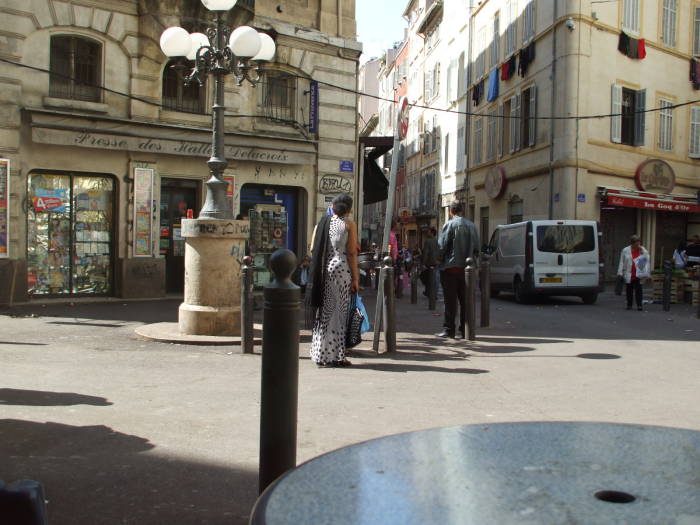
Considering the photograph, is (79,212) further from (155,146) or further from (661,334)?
(661,334)

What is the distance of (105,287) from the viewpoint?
14.3m

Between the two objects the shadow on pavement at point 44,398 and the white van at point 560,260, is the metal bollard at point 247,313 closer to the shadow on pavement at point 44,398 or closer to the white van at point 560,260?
the shadow on pavement at point 44,398

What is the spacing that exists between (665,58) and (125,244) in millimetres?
18698

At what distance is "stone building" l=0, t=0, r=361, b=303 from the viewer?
1299cm

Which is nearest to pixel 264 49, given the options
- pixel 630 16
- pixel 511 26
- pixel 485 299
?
pixel 485 299

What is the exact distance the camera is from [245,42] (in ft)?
31.0

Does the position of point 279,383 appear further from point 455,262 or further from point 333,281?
point 455,262

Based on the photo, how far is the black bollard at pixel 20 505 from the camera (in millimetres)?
1147

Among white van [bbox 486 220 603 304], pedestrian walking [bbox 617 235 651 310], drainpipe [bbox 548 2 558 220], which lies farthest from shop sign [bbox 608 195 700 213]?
pedestrian walking [bbox 617 235 651 310]

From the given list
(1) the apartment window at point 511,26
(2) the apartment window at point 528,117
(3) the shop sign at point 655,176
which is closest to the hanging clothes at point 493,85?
(1) the apartment window at point 511,26

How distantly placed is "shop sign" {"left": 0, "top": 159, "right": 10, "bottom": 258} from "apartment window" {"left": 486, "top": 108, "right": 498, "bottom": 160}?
19107mm

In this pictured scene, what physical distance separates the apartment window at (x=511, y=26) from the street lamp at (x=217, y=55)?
17.9 m

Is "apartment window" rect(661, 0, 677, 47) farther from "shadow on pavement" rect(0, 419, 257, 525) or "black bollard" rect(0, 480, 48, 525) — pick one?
"black bollard" rect(0, 480, 48, 525)

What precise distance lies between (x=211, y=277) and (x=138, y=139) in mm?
6388
